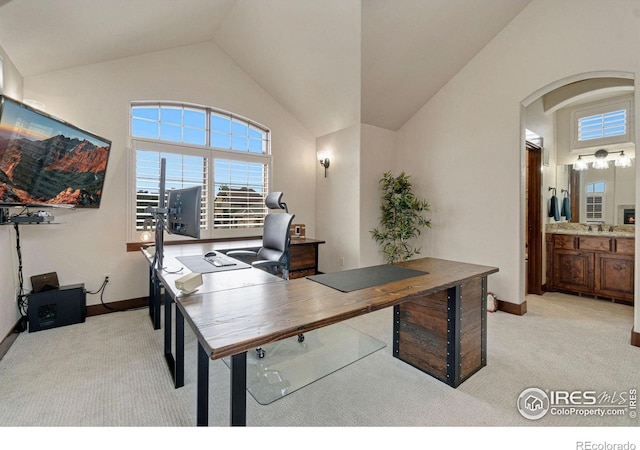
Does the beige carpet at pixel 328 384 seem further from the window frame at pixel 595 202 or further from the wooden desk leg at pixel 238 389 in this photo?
the window frame at pixel 595 202

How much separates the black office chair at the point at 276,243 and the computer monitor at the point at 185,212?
2.52 ft

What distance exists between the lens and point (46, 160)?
2.56 m

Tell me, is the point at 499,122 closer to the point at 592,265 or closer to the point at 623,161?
the point at 623,161

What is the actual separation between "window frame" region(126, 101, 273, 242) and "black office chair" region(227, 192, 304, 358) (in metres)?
1.05

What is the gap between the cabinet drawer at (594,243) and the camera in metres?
3.81

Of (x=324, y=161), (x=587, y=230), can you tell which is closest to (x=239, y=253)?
(x=324, y=161)

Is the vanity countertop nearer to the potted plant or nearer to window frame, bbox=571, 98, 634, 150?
window frame, bbox=571, 98, 634, 150

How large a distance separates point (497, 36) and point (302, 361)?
4.19 meters

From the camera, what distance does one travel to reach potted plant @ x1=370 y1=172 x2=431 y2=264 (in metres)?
4.25

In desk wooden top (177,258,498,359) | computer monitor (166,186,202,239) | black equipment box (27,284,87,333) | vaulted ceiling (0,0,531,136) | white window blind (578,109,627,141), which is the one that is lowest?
black equipment box (27,284,87,333)

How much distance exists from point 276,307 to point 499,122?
3.55 metres

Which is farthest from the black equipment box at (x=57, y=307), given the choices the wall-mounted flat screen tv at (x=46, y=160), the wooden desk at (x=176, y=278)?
the wooden desk at (x=176, y=278)

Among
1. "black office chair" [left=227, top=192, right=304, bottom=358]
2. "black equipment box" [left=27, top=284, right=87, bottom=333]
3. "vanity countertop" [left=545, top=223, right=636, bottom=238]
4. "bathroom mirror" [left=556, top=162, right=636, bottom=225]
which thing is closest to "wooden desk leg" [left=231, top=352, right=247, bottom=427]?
"black office chair" [left=227, top=192, right=304, bottom=358]

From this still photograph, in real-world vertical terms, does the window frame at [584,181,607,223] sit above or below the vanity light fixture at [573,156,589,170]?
below
